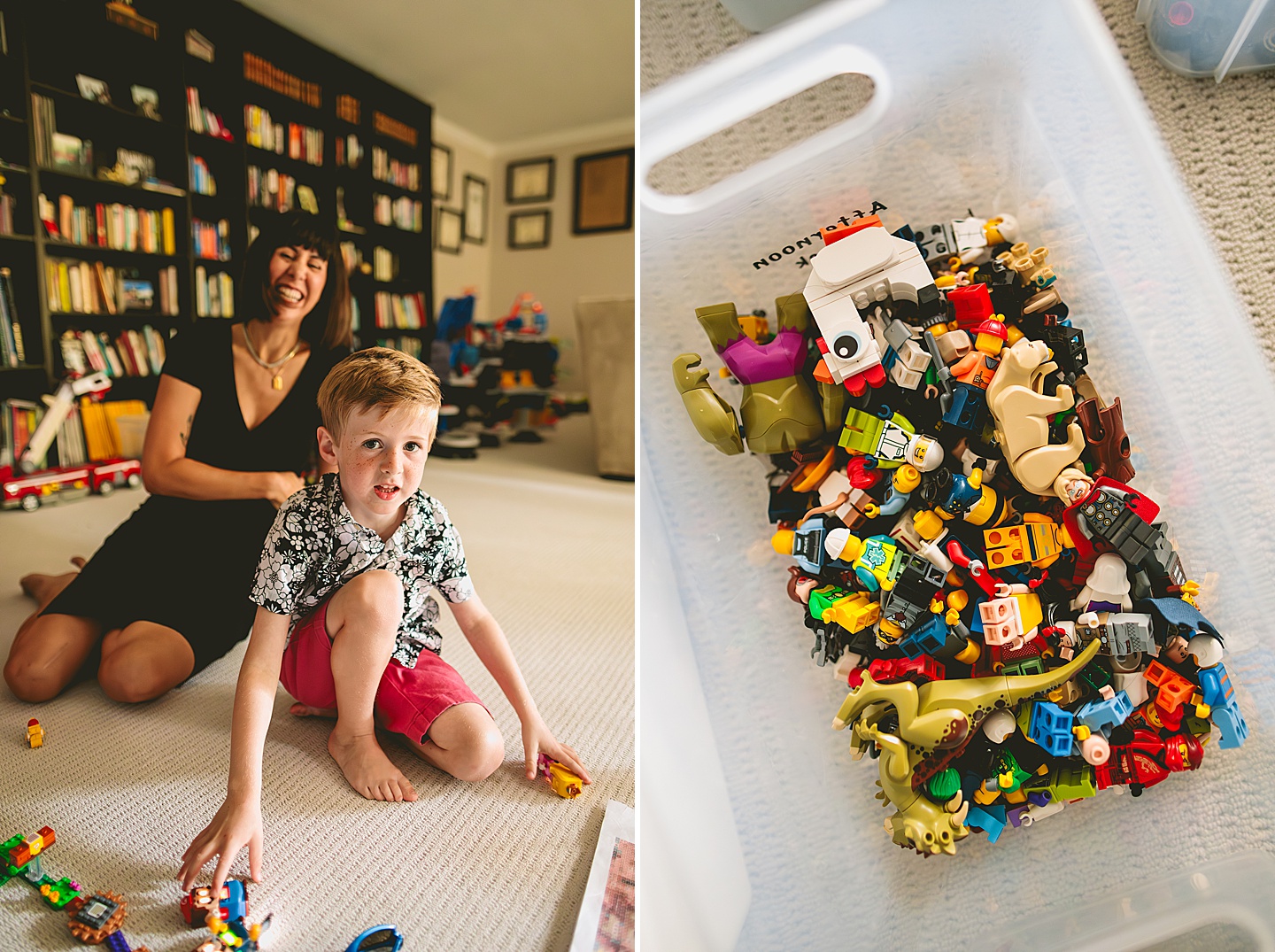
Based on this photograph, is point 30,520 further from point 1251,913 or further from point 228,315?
point 1251,913

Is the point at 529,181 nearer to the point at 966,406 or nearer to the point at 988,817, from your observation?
the point at 966,406

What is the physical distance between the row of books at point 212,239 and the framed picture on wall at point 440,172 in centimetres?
17

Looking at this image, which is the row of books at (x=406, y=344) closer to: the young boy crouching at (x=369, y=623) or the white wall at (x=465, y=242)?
the young boy crouching at (x=369, y=623)

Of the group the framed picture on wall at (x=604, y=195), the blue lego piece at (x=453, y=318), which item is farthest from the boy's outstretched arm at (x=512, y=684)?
the framed picture on wall at (x=604, y=195)

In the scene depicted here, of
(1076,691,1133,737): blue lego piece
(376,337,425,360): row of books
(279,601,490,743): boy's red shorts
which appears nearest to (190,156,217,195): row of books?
(376,337,425,360): row of books

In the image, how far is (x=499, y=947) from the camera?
0.32 metres

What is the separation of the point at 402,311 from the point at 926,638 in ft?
1.33

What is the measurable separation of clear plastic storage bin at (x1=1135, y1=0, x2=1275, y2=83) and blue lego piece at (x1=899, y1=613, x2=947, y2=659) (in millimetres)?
390

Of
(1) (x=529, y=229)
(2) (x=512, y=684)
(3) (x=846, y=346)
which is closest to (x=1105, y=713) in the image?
(3) (x=846, y=346)

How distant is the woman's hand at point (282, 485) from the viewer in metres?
0.35

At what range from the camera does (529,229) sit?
1.57 meters

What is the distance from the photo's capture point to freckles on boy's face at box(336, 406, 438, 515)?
31 centimetres

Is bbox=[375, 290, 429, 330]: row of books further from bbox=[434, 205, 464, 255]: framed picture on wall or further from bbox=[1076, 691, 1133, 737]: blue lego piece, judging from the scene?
bbox=[1076, 691, 1133, 737]: blue lego piece

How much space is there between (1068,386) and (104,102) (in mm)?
809
